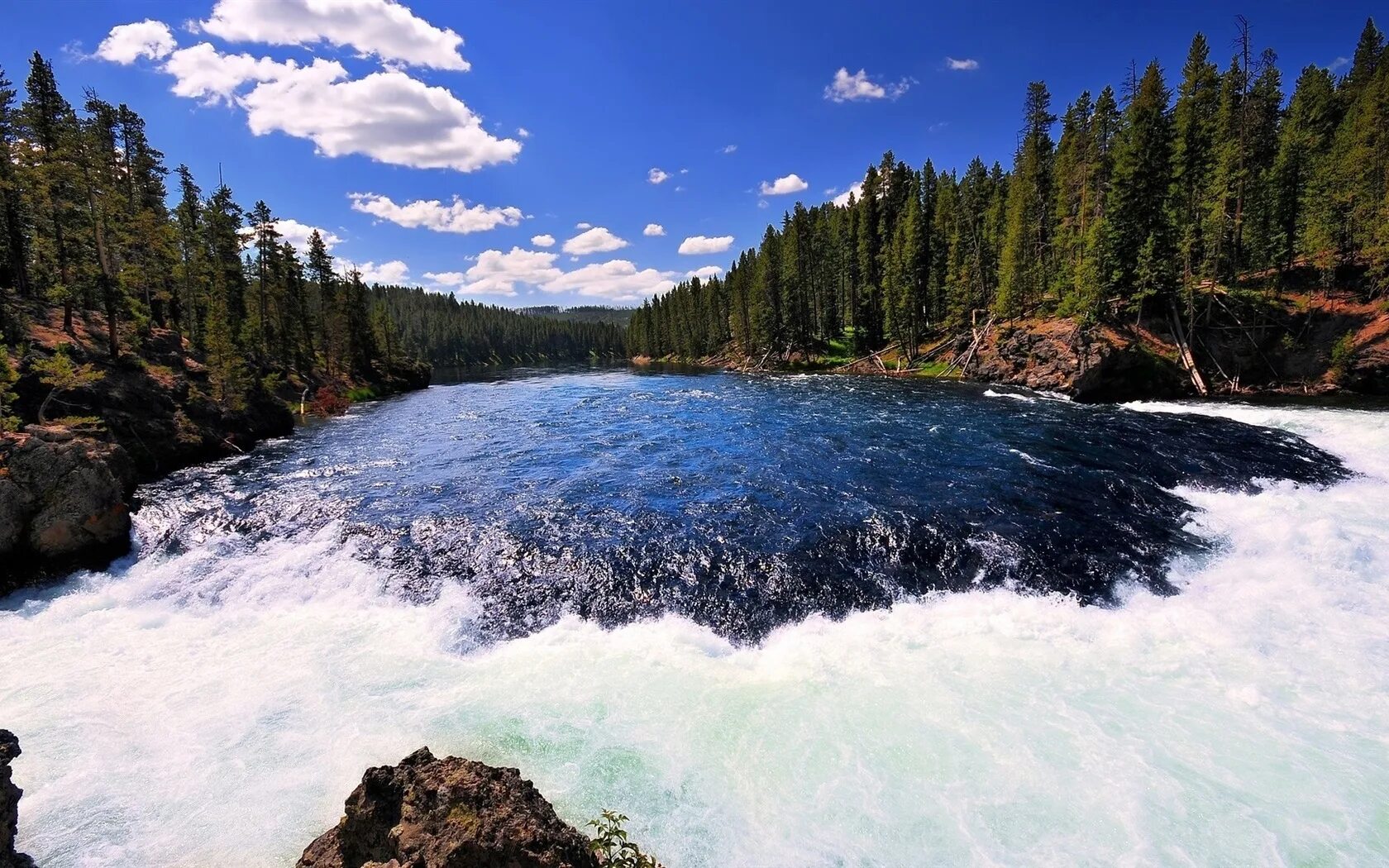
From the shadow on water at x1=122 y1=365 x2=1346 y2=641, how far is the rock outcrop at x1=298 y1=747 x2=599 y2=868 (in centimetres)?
594

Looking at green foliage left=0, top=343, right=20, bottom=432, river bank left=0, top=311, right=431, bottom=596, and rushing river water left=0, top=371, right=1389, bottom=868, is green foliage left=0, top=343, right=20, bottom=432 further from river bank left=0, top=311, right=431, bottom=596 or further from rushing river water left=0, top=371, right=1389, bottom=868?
rushing river water left=0, top=371, right=1389, bottom=868

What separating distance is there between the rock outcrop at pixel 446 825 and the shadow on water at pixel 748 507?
234 inches

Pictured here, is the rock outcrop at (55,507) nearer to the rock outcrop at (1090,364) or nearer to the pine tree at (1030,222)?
the rock outcrop at (1090,364)

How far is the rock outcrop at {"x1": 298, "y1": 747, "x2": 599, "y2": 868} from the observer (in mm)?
4914

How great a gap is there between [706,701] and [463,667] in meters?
4.86

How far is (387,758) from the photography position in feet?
27.0

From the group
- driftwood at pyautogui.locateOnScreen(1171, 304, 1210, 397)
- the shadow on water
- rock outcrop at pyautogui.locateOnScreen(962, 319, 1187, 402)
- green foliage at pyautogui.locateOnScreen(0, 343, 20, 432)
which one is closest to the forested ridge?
green foliage at pyautogui.locateOnScreen(0, 343, 20, 432)

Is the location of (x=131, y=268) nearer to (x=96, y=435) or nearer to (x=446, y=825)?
(x=96, y=435)

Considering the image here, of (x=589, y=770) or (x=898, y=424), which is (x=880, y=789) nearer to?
(x=589, y=770)

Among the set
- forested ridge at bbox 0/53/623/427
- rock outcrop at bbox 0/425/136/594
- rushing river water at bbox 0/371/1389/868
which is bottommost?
rushing river water at bbox 0/371/1389/868

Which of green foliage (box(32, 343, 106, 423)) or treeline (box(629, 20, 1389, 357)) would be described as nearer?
green foliage (box(32, 343, 106, 423))

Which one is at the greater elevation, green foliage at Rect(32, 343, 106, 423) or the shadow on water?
green foliage at Rect(32, 343, 106, 423)

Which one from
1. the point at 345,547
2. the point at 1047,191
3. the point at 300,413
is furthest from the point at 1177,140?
the point at 300,413

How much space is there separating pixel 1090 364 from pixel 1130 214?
1664 centimetres
